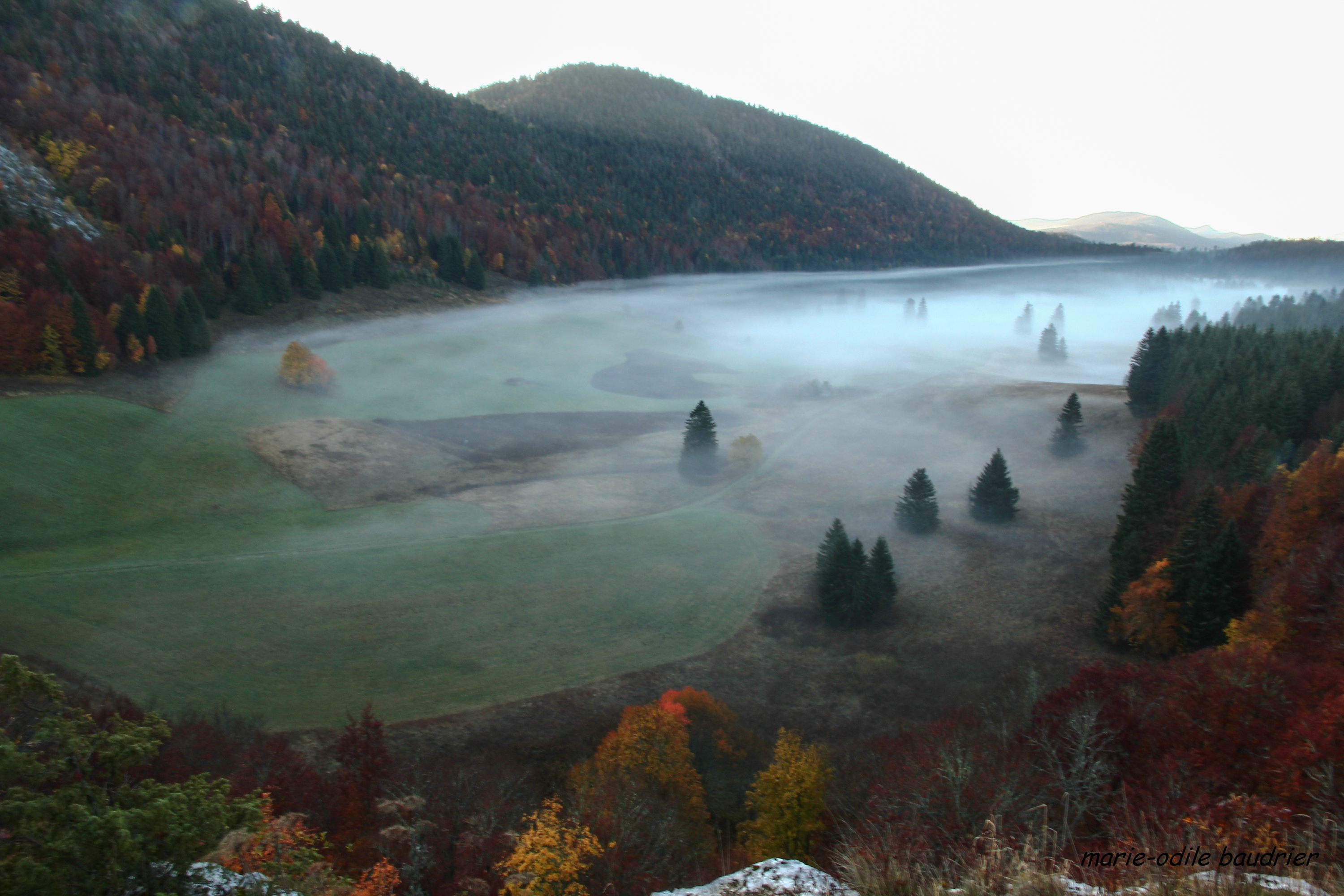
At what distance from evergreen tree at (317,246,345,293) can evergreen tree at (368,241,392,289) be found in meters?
6.59

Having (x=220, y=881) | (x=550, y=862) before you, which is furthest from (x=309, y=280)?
(x=220, y=881)

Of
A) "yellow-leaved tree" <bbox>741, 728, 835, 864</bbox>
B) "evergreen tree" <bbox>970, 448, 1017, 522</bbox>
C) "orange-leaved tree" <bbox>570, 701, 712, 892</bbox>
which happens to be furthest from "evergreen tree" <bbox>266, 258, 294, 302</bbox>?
"yellow-leaved tree" <bbox>741, 728, 835, 864</bbox>

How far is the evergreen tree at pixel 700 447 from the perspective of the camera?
77.8 m

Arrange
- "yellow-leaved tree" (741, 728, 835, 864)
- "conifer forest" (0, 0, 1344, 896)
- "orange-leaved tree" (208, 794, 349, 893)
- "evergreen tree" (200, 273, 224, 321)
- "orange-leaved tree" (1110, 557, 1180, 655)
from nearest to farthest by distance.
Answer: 1. "orange-leaved tree" (208, 794, 349, 893)
2. "conifer forest" (0, 0, 1344, 896)
3. "yellow-leaved tree" (741, 728, 835, 864)
4. "orange-leaved tree" (1110, 557, 1180, 655)
5. "evergreen tree" (200, 273, 224, 321)

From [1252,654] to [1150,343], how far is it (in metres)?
79.5

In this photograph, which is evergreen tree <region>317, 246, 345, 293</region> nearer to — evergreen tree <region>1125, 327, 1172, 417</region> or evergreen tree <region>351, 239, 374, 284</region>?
evergreen tree <region>351, 239, 374, 284</region>

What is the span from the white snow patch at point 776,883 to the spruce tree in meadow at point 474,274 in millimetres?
138706

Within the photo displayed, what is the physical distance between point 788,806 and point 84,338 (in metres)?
81.1

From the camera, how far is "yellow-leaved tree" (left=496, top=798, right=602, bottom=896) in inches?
691

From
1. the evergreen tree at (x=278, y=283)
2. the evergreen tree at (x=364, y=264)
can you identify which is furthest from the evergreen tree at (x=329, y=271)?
the evergreen tree at (x=278, y=283)

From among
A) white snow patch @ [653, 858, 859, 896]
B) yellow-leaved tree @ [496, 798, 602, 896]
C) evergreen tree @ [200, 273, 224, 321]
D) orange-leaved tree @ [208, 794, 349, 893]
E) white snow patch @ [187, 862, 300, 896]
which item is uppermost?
evergreen tree @ [200, 273, 224, 321]

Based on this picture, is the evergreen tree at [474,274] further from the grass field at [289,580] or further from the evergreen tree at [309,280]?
the grass field at [289,580]

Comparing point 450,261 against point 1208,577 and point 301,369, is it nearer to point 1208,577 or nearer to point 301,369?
point 301,369

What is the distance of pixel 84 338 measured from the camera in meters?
69.7
